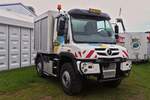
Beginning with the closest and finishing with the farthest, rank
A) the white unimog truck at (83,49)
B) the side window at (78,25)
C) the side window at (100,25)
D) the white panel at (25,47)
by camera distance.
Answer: the white unimog truck at (83,49) < the side window at (78,25) < the side window at (100,25) < the white panel at (25,47)

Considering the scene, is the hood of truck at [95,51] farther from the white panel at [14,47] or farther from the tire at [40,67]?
the white panel at [14,47]

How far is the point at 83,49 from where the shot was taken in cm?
740

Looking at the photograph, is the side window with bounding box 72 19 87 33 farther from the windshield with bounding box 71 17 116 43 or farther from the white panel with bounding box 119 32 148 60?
the white panel with bounding box 119 32 148 60

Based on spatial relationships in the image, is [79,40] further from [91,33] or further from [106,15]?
[106,15]

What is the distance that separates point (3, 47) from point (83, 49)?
23.6 feet

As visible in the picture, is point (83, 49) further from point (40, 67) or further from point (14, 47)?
point (14, 47)

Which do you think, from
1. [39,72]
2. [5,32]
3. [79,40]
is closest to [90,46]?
[79,40]

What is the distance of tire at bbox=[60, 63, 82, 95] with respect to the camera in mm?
7660

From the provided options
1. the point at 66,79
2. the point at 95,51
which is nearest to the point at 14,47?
the point at 66,79

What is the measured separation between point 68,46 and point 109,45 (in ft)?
4.10

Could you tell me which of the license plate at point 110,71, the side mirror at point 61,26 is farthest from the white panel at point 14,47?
the license plate at point 110,71

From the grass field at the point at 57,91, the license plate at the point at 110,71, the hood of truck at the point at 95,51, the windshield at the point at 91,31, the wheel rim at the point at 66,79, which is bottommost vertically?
the grass field at the point at 57,91

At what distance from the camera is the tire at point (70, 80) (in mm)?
7660

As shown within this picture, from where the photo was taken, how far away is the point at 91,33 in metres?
8.24
